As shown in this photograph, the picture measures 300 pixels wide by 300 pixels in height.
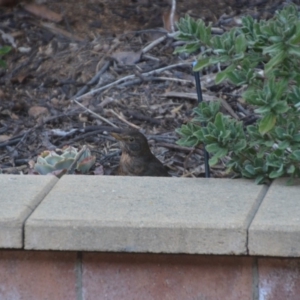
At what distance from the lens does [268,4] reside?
6094 mm

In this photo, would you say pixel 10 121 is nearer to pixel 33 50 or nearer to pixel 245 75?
pixel 33 50

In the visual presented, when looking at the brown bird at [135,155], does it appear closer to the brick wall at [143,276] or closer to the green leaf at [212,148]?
the green leaf at [212,148]

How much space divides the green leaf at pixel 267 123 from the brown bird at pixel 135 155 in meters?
1.39

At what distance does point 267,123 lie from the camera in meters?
3.31

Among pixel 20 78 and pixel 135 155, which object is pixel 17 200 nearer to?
pixel 135 155

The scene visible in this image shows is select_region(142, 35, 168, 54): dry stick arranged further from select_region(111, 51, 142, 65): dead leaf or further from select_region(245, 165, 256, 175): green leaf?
select_region(245, 165, 256, 175): green leaf

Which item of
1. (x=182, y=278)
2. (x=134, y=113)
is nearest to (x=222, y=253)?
(x=182, y=278)

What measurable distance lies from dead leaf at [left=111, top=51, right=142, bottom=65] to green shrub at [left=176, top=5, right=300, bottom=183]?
6.78 feet

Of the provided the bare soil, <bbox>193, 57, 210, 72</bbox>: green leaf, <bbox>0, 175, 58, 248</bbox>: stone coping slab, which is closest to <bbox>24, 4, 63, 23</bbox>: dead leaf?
the bare soil

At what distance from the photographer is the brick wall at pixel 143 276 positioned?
121 inches

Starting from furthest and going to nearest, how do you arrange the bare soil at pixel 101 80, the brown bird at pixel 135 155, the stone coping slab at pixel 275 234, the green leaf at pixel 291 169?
the bare soil at pixel 101 80
the brown bird at pixel 135 155
the green leaf at pixel 291 169
the stone coping slab at pixel 275 234

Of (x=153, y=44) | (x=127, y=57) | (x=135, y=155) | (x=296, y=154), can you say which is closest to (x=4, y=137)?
(x=135, y=155)

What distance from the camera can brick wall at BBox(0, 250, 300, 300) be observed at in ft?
10.1

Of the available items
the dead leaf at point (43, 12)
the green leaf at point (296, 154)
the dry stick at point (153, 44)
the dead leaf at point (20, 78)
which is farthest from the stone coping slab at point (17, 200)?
the dead leaf at point (43, 12)
